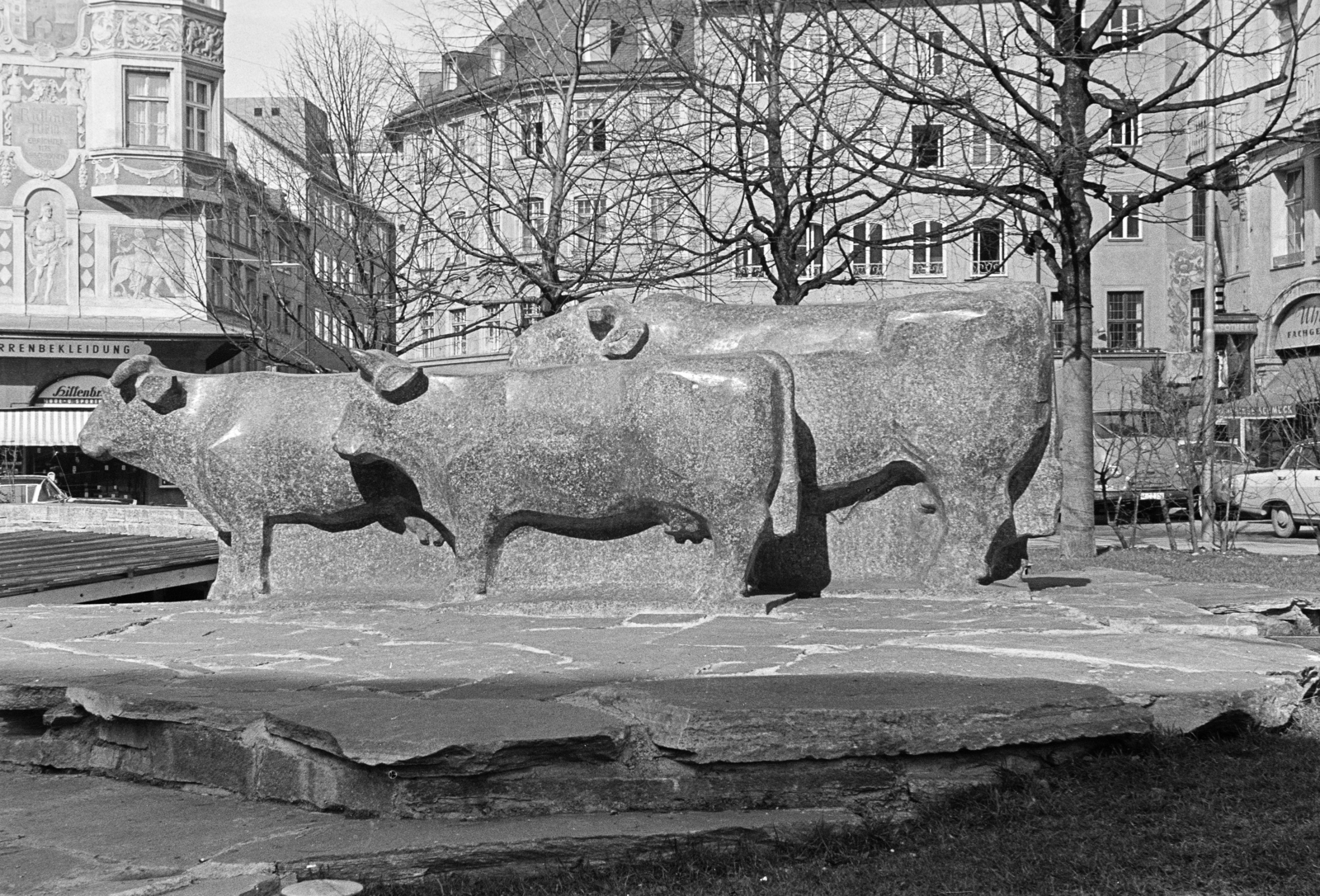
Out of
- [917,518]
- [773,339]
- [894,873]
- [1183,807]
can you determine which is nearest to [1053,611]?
[917,518]

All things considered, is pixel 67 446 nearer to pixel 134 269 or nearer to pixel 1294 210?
pixel 134 269

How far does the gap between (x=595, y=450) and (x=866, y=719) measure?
323 cm

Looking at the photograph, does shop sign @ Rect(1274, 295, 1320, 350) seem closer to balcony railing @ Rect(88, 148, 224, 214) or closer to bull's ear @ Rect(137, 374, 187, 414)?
balcony railing @ Rect(88, 148, 224, 214)

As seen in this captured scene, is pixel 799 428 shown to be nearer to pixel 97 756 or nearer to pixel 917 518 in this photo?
pixel 917 518

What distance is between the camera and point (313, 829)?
14.6ft

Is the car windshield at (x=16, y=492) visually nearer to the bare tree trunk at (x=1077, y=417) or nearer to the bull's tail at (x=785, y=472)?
the bare tree trunk at (x=1077, y=417)

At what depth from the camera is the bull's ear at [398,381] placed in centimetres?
779

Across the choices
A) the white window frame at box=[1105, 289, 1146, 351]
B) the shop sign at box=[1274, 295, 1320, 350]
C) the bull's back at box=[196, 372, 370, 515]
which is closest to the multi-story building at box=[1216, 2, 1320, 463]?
the shop sign at box=[1274, 295, 1320, 350]

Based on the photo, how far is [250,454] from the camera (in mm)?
8227

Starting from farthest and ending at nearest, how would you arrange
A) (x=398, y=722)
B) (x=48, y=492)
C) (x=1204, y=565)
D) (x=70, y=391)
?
1. (x=70, y=391)
2. (x=48, y=492)
3. (x=1204, y=565)
4. (x=398, y=722)

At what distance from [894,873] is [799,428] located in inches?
157

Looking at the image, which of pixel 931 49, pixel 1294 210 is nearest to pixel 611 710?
pixel 931 49

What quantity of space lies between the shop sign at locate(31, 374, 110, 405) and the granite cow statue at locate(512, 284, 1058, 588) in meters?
26.1

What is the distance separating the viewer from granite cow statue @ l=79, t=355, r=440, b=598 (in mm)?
8188
